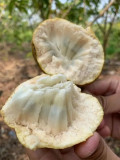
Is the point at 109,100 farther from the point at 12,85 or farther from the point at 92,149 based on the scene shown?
the point at 12,85

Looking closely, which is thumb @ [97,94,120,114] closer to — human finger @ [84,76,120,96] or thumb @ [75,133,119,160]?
human finger @ [84,76,120,96]

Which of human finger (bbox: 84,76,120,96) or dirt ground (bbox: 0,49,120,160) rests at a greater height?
human finger (bbox: 84,76,120,96)

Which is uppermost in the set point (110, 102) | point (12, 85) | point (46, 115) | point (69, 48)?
point (69, 48)

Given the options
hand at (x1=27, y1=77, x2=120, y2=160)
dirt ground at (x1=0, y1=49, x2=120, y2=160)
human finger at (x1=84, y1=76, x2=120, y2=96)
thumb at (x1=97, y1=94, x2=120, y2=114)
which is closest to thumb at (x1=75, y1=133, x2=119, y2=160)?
hand at (x1=27, y1=77, x2=120, y2=160)

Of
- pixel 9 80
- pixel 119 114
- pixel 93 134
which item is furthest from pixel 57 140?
pixel 9 80

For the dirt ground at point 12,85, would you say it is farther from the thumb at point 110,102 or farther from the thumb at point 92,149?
the thumb at point 92,149

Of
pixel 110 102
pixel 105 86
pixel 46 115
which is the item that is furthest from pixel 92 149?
pixel 105 86
